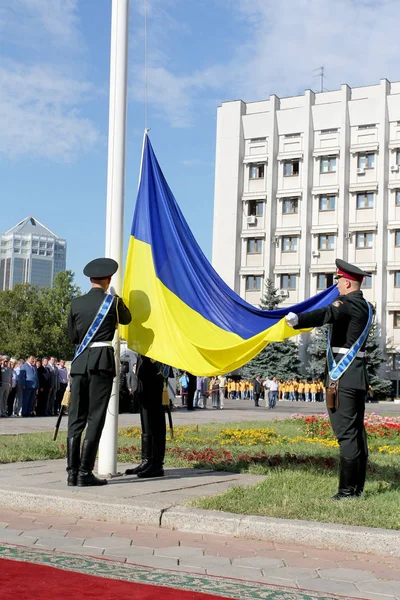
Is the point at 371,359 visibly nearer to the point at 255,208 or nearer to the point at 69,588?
the point at 255,208

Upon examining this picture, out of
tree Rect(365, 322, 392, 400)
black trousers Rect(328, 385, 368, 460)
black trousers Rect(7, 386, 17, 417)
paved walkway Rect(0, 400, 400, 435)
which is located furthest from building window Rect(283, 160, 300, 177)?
black trousers Rect(328, 385, 368, 460)

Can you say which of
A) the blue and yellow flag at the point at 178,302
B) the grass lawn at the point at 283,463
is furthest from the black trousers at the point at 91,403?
the grass lawn at the point at 283,463

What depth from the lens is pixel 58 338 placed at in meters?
83.4

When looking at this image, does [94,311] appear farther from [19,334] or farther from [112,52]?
[19,334]

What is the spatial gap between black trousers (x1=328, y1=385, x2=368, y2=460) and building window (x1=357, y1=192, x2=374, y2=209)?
182ft

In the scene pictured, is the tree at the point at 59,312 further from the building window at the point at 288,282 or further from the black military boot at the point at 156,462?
the black military boot at the point at 156,462

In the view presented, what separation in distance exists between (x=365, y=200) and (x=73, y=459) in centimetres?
5587

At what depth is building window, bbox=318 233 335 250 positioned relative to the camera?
205 ft

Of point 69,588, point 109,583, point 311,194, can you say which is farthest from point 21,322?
point 69,588

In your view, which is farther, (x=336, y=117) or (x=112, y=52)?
(x=336, y=117)

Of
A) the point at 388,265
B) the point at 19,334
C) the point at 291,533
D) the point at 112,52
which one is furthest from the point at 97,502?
the point at 19,334

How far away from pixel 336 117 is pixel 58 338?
37451 mm

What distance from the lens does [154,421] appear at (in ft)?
30.3

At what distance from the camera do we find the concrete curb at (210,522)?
20.2 ft
